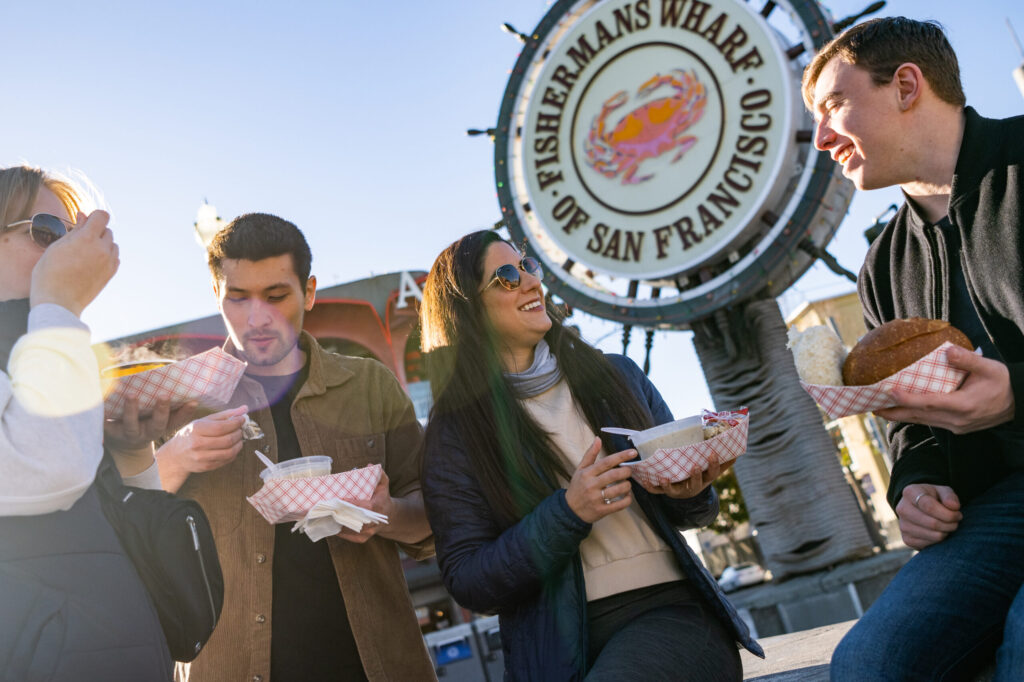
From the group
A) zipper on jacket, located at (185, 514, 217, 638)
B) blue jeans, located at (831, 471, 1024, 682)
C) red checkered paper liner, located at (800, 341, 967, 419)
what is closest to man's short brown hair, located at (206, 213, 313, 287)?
zipper on jacket, located at (185, 514, 217, 638)

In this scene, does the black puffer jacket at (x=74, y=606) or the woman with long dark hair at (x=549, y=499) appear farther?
the woman with long dark hair at (x=549, y=499)

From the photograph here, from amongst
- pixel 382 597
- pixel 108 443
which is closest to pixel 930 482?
pixel 382 597

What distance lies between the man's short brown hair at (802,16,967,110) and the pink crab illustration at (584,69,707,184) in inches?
274

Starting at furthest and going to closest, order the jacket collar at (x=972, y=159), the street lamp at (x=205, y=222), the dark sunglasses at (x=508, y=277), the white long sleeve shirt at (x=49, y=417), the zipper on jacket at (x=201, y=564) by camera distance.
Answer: the street lamp at (x=205, y=222) < the dark sunglasses at (x=508, y=277) < the jacket collar at (x=972, y=159) < the zipper on jacket at (x=201, y=564) < the white long sleeve shirt at (x=49, y=417)

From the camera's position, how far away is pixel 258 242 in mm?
3434

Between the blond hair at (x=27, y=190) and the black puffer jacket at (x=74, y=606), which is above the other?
the blond hair at (x=27, y=190)

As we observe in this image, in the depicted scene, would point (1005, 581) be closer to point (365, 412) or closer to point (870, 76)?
point (870, 76)

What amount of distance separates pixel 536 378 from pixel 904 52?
Answer: 68.9 inches

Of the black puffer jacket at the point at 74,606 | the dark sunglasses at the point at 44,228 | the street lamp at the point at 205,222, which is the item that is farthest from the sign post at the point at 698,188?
the black puffer jacket at the point at 74,606

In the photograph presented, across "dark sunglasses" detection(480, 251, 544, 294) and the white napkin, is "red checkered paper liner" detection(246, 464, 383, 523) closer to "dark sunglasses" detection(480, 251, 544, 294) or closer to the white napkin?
the white napkin

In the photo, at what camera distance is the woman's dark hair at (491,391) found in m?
2.73

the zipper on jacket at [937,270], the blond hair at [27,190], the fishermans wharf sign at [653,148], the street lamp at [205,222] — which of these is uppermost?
the street lamp at [205,222]

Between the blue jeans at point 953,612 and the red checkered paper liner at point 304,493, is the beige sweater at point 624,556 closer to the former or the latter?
the blue jeans at point 953,612

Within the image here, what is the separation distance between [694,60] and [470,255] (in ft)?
25.0
